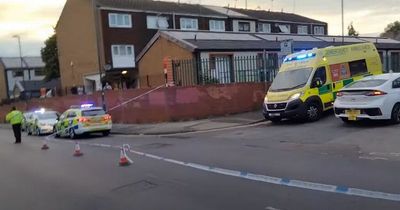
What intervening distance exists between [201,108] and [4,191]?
14483 millimetres

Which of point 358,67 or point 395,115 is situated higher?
point 358,67

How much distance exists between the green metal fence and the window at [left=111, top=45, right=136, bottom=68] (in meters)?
19.0

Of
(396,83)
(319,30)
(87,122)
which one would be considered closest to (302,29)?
(319,30)

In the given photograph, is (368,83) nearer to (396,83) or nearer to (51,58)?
(396,83)

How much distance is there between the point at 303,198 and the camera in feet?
23.5

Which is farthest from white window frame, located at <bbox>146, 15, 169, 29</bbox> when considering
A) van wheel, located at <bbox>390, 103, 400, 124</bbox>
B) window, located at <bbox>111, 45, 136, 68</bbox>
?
van wheel, located at <bbox>390, 103, 400, 124</bbox>

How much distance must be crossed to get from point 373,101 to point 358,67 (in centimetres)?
536

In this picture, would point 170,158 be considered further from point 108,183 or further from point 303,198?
point 303,198

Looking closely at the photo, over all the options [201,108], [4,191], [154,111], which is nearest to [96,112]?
[154,111]

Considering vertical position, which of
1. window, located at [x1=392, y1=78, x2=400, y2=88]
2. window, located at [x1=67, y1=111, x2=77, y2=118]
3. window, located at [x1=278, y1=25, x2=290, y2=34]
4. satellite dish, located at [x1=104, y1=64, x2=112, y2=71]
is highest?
window, located at [x1=278, y1=25, x2=290, y2=34]

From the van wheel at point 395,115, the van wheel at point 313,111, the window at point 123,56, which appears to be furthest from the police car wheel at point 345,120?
the window at point 123,56

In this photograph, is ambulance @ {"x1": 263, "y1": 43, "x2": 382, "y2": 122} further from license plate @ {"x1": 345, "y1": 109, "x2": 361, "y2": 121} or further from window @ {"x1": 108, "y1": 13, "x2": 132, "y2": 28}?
window @ {"x1": 108, "y1": 13, "x2": 132, "y2": 28}

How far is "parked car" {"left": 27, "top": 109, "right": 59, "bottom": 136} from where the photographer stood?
91.4 ft

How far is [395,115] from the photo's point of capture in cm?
1516
